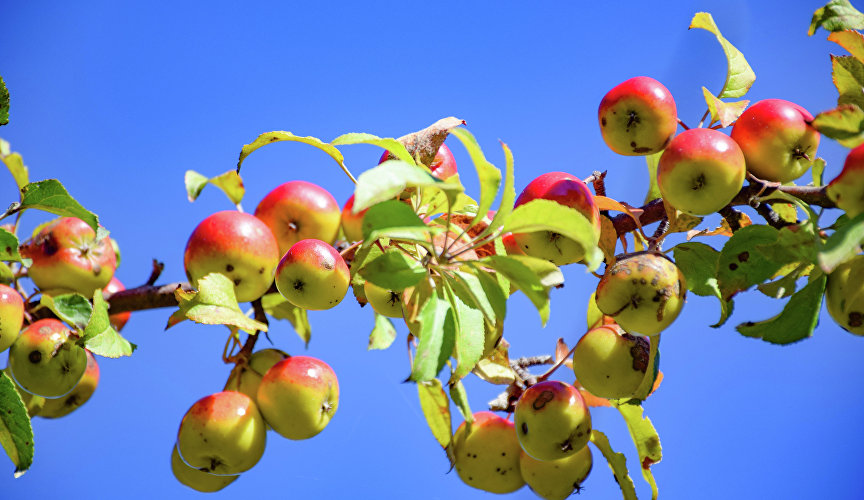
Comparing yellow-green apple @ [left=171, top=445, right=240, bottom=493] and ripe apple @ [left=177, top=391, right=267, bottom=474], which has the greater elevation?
ripe apple @ [left=177, top=391, right=267, bottom=474]

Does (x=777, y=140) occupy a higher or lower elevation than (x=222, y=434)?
higher

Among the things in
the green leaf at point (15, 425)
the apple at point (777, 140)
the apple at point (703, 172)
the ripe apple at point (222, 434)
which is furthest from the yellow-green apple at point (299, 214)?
the apple at point (777, 140)

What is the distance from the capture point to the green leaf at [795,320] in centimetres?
98

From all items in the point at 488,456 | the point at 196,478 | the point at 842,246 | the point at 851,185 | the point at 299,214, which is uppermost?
the point at 299,214

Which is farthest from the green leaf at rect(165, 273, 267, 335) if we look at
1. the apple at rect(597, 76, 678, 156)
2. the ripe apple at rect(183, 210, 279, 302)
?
the apple at rect(597, 76, 678, 156)

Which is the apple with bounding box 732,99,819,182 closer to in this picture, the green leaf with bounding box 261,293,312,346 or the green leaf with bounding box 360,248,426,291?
the green leaf with bounding box 360,248,426,291

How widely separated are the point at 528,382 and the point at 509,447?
0.43 ft

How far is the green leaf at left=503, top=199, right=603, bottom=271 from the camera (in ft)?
2.77

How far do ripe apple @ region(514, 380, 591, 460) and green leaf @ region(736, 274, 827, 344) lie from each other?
1.02ft

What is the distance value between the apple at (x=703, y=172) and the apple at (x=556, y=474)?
0.53 meters

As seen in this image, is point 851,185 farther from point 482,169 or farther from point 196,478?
point 196,478

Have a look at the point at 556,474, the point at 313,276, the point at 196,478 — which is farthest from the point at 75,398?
the point at 556,474

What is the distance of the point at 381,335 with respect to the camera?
5.18 feet

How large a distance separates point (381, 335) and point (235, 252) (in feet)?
1.61
